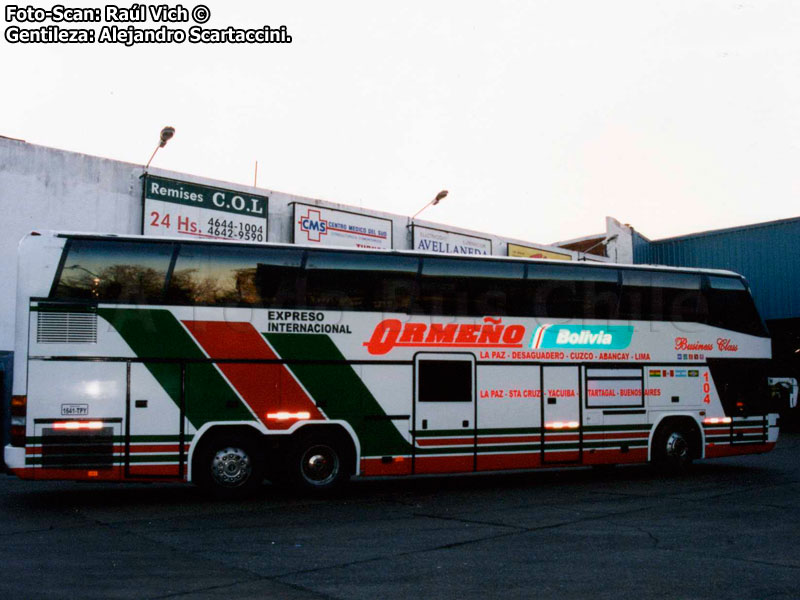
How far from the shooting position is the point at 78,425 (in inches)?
442

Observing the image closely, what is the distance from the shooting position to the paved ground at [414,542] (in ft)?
22.5

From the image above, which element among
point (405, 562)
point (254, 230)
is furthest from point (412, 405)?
point (254, 230)

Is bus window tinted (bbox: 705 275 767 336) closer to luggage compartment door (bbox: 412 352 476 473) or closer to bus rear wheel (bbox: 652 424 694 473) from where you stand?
bus rear wheel (bbox: 652 424 694 473)

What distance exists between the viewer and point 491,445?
1346 centimetres

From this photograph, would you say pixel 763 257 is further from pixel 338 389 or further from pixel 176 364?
pixel 176 364

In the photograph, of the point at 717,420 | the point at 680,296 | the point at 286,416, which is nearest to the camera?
the point at 286,416

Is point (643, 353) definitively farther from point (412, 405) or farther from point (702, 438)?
Answer: point (412, 405)

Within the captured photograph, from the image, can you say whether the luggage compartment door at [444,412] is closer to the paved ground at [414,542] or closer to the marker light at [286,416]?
the paved ground at [414,542]

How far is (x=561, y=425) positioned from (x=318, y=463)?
13.9 ft

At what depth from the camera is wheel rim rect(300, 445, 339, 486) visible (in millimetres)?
12406

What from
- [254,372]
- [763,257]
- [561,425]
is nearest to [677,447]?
[561,425]

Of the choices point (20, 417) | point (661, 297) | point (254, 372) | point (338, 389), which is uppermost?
point (661, 297)

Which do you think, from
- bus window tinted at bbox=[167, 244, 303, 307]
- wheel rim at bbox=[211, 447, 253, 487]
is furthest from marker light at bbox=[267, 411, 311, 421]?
bus window tinted at bbox=[167, 244, 303, 307]

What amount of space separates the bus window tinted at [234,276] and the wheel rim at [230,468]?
7.15ft
